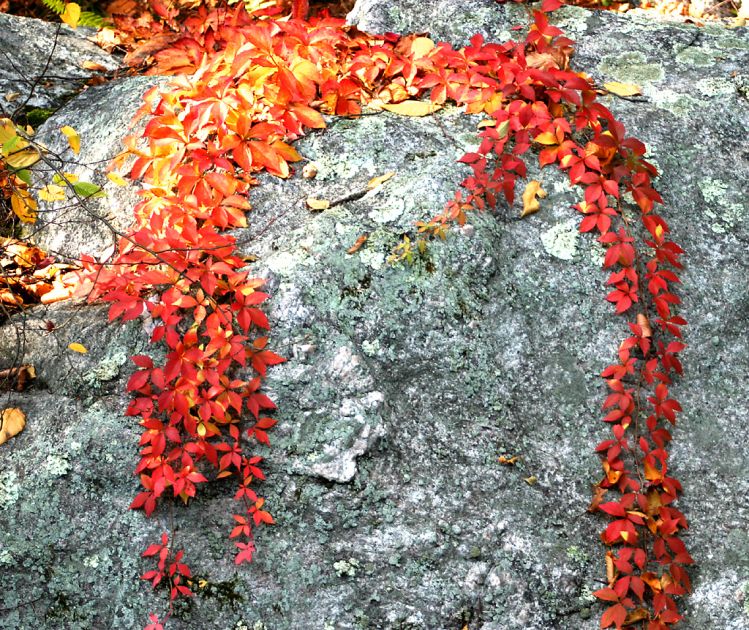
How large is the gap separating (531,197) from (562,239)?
218mm

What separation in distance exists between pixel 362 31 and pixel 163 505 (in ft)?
8.13

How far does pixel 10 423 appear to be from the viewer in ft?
9.14

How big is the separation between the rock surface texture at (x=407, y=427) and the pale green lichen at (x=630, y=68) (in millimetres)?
419

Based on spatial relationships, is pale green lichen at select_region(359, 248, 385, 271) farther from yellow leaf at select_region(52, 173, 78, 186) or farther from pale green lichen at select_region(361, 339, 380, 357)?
yellow leaf at select_region(52, 173, 78, 186)

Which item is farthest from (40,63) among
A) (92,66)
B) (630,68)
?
(630,68)

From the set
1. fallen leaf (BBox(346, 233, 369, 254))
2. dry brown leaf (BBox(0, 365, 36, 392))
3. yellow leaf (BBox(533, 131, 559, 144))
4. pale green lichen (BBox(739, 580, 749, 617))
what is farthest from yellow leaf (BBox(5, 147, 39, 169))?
pale green lichen (BBox(739, 580, 749, 617))

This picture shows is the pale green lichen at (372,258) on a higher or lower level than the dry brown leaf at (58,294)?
higher

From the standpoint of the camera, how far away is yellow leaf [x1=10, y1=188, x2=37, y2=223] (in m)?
3.13

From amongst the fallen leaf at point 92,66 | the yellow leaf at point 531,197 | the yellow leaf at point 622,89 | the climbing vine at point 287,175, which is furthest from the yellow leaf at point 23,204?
the yellow leaf at point 622,89

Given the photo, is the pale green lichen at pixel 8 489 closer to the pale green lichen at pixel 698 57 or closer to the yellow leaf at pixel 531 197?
the yellow leaf at pixel 531 197

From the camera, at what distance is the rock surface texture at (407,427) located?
2.48 m

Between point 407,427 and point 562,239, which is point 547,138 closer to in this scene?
point 562,239

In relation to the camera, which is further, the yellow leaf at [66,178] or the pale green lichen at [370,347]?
the pale green lichen at [370,347]

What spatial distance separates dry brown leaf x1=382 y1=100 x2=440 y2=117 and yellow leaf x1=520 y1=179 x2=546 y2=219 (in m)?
0.61
